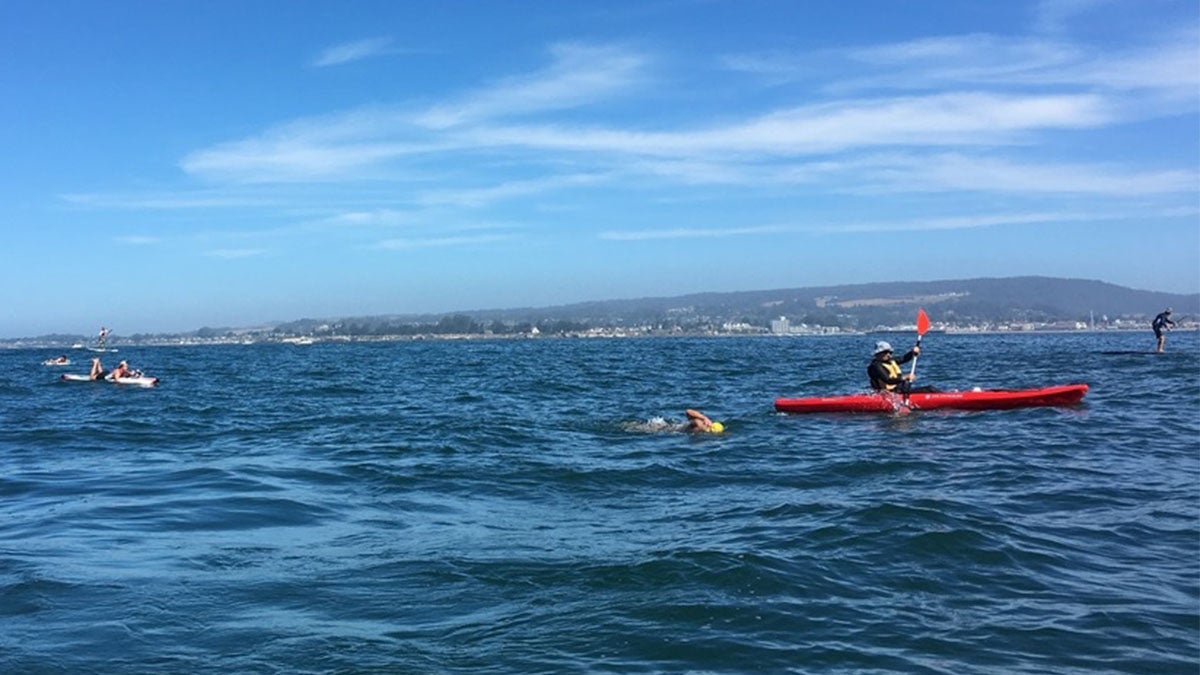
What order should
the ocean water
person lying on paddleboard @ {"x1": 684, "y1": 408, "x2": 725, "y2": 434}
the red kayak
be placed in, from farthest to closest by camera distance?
the red kayak → person lying on paddleboard @ {"x1": 684, "y1": 408, "x2": 725, "y2": 434} → the ocean water

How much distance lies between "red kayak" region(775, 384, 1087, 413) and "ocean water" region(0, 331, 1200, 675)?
0.41 m

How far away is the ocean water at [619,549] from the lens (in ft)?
23.7

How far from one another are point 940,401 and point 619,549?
45.9ft

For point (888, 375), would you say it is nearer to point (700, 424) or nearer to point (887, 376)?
point (887, 376)

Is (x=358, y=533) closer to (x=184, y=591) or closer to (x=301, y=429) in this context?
(x=184, y=591)

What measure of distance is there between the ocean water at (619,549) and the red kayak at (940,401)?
41 cm

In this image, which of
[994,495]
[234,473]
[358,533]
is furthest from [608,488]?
[234,473]

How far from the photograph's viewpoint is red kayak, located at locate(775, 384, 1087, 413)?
22125 mm

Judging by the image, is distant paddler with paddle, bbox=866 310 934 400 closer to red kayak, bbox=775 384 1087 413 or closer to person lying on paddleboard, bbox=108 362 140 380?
red kayak, bbox=775 384 1087 413

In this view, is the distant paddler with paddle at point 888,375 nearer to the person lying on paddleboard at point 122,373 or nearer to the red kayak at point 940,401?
the red kayak at point 940,401

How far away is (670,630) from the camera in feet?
25.4

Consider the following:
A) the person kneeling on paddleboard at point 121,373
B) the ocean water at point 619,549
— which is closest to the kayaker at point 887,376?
the ocean water at point 619,549

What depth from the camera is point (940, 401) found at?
2220 centimetres

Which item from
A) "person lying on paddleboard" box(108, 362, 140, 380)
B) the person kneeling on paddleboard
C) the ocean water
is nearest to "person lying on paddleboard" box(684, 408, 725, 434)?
the ocean water
